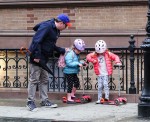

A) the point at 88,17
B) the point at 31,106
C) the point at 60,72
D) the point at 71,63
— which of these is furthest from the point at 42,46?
the point at 88,17

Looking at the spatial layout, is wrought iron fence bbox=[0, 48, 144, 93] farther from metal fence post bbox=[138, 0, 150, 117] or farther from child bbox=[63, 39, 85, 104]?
metal fence post bbox=[138, 0, 150, 117]

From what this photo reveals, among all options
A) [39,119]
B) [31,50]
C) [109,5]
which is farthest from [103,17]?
[39,119]

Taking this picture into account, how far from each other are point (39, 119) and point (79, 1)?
4899 millimetres

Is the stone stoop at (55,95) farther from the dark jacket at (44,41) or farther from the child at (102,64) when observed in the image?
the dark jacket at (44,41)

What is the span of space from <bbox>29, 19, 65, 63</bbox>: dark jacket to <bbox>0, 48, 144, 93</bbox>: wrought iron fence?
1.73 meters

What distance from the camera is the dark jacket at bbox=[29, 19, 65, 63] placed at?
9055mm

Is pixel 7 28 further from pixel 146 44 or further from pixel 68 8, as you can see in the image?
pixel 146 44

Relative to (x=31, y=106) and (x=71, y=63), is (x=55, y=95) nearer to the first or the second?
(x=71, y=63)

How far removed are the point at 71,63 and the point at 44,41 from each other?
44.1 inches

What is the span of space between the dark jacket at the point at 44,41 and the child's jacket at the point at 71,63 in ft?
2.56

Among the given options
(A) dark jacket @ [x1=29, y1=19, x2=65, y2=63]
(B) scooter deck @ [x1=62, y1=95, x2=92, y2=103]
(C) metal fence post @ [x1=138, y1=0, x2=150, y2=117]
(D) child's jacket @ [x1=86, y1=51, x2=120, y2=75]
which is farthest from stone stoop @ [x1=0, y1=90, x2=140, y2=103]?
(A) dark jacket @ [x1=29, y1=19, x2=65, y2=63]

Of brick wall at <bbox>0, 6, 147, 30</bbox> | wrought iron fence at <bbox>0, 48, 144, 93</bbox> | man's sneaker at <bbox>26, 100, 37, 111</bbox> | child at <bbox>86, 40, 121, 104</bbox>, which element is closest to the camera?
man's sneaker at <bbox>26, 100, 37, 111</bbox>

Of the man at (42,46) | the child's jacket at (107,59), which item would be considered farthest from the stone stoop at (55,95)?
the man at (42,46)

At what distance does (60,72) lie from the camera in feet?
37.9
